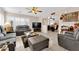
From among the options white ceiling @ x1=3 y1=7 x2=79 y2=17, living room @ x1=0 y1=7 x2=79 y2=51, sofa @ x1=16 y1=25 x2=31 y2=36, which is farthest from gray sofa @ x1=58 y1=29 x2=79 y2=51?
sofa @ x1=16 y1=25 x2=31 y2=36

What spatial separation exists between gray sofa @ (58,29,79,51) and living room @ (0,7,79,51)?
0.06 meters

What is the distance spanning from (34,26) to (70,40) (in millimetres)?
815

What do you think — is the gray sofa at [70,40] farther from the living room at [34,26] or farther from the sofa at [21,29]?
the sofa at [21,29]

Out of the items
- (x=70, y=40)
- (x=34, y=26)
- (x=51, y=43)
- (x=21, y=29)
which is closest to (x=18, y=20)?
(x=21, y=29)

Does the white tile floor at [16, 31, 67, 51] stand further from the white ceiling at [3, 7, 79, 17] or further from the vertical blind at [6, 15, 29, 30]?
the white ceiling at [3, 7, 79, 17]

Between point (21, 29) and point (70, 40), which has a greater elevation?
point (21, 29)

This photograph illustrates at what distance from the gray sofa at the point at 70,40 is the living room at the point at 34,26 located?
63 millimetres

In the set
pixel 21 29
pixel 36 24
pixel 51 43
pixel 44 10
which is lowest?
pixel 51 43

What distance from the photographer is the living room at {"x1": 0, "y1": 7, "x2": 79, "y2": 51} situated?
6.41ft

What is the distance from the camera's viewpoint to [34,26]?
6.79 ft

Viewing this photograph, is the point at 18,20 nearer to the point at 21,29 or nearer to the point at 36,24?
the point at 21,29

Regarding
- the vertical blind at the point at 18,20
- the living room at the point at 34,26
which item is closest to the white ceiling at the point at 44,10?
the living room at the point at 34,26
